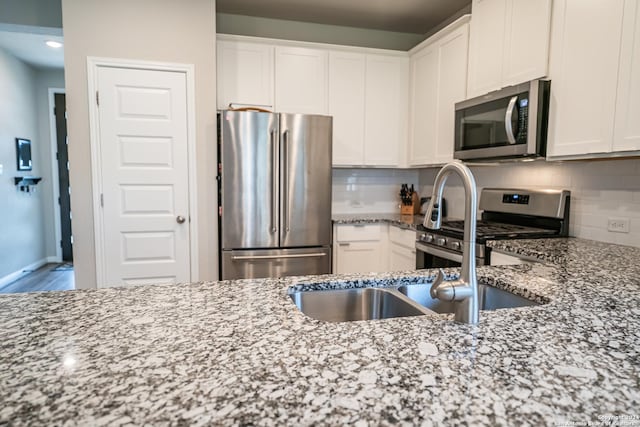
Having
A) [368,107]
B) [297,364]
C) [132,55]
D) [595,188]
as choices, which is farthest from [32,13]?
[595,188]

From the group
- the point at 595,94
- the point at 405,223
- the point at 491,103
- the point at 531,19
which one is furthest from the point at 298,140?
the point at 595,94

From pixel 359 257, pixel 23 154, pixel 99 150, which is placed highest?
pixel 23 154

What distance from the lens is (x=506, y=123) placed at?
2148 mm

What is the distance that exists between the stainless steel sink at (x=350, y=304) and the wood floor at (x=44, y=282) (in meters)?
3.74

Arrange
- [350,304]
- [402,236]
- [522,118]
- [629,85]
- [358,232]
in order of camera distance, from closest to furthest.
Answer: [350,304] < [629,85] < [522,118] < [402,236] < [358,232]

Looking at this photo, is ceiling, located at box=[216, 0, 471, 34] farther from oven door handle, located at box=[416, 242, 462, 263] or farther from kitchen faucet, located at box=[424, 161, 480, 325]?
kitchen faucet, located at box=[424, 161, 480, 325]

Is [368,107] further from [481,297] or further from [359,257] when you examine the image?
[481,297]

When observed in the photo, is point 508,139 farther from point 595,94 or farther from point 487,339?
point 487,339

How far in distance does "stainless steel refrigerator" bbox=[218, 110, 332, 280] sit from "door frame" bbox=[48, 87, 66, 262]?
3.72m

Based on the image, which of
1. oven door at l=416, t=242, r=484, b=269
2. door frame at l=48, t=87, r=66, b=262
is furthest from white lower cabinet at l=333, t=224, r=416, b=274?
door frame at l=48, t=87, r=66, b=262

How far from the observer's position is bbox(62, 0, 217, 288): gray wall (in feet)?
8.49

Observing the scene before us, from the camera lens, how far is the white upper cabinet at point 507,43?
2.06m

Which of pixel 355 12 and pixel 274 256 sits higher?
pixel 355 12

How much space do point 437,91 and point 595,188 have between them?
1449mm
